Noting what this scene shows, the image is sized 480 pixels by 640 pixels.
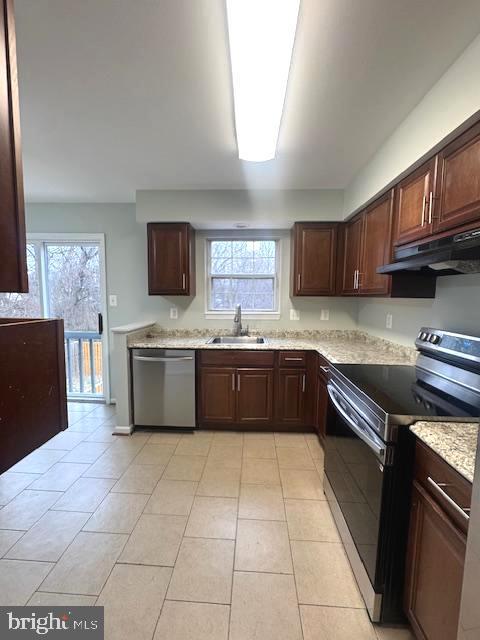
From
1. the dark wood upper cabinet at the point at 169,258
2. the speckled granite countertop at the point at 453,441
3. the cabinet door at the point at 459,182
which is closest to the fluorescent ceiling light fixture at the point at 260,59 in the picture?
the cabinet door at the point at 459,182

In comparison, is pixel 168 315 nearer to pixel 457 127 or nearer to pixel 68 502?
pixel 68 502

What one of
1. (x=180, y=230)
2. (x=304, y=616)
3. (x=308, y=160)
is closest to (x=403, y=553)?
(x=304, y=616)

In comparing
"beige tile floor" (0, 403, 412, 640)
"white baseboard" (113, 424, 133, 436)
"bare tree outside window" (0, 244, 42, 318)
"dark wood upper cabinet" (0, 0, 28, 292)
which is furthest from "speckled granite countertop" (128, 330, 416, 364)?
"dark wood upper cabinet" (0, 0, 28, 292)

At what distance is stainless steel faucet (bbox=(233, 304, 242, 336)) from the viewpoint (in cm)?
329

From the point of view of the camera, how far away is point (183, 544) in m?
1.59

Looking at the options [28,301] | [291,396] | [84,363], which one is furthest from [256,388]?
[28,301]

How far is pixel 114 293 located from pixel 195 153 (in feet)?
6.60

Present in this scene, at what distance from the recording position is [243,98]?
1.46 m

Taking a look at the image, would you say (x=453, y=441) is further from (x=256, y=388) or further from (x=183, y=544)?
(x=256, y=388)

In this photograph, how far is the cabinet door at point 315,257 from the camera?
2998mm

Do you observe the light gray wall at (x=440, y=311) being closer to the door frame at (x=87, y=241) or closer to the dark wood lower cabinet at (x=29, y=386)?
the dark wood lower cabinet at (x=29, y=386)

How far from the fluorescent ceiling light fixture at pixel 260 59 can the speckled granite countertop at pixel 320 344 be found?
166 cm

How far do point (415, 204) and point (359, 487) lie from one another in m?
1.63

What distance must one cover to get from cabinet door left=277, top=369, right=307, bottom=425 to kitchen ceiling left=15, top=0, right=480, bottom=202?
1.87 metres
